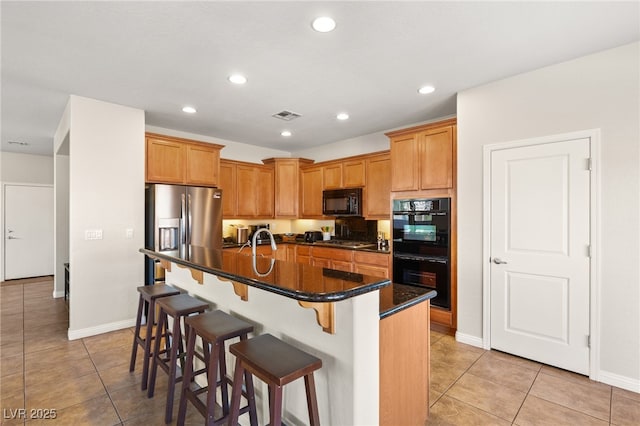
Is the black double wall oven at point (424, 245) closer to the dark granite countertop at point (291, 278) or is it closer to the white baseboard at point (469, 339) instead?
the white baseboard at point (469, 339)

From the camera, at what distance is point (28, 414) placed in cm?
212

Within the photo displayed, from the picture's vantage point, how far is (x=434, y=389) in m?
2.38

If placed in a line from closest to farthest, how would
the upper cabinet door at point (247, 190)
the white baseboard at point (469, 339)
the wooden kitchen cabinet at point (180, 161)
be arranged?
the white baseboard at point (469, 339) → the wooden kitchen cabinet at point (180, 161) → the upper cabinet door at point (247, 190)

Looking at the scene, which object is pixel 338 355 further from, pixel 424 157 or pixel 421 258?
pixel 424 157

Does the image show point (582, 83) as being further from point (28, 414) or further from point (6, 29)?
point (28, 414)

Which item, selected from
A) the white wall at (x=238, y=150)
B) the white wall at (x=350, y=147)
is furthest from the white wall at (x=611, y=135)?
the white wall at (x=238, y=150)

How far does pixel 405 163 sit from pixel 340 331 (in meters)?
2.93

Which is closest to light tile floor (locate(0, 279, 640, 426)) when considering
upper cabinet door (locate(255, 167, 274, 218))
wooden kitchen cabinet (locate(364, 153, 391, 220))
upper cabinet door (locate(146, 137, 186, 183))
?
wooden kitchen cabinet (locate(364, 153, 391, 220))

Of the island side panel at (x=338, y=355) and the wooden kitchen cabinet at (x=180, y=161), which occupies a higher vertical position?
the wooden kitchen cabinet at (x=180, y=161)

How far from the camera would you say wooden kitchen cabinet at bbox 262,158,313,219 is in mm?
5750

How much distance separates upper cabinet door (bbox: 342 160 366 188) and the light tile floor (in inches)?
98.7

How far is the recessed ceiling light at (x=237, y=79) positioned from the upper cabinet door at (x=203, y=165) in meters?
1.79

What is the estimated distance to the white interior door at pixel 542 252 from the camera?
2.58m

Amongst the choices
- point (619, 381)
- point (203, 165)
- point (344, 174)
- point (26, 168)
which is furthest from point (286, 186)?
point (26, 168)
